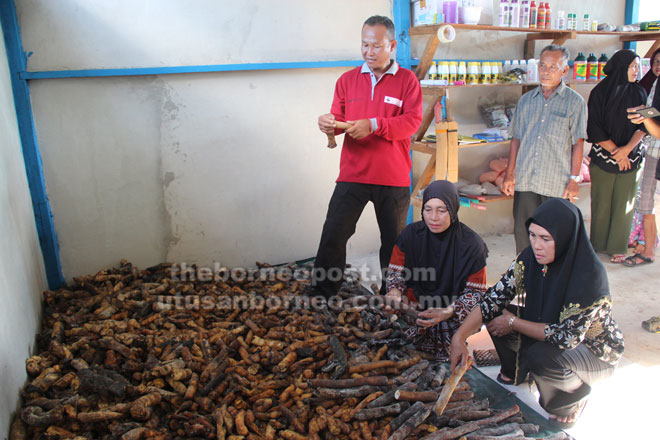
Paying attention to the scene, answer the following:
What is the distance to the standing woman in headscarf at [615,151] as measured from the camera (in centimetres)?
414

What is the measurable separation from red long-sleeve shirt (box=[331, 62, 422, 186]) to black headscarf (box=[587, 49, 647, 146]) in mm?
1991

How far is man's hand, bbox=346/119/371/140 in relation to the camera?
122 inches

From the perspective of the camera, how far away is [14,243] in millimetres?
2885

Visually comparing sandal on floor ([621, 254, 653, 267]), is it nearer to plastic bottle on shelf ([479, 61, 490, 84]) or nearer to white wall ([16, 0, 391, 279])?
plastic bottle on shelf ([479, 61, 490, 84])

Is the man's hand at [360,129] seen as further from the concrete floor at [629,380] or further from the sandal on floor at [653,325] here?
the sandal on floor at [653,325]

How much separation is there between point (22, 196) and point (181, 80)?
1482mm

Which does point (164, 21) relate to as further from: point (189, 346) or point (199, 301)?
point (189, 346)

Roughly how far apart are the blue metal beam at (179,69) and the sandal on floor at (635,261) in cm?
308

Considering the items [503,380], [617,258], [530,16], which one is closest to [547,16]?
[530,16]

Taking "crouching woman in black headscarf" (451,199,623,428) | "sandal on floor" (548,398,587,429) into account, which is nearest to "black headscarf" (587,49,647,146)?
"crouching woman in black headscarf" (451,199,623,428)

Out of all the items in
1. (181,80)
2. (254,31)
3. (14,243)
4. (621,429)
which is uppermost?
(254,31)

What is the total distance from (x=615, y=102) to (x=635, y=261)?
1.46 m

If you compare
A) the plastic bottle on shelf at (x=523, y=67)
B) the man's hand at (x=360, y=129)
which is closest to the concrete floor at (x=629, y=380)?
the man's hand at (x=360, y=129)

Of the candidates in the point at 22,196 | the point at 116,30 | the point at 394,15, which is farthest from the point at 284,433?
the point at 394,15
